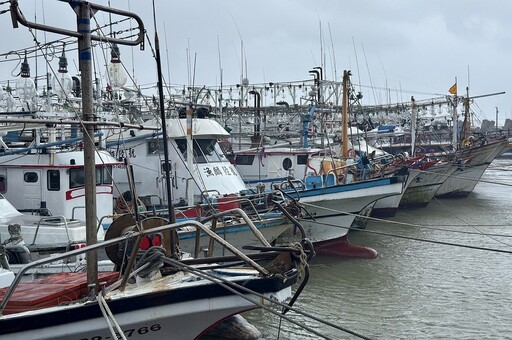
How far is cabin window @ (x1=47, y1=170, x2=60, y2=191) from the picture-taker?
13.1 m

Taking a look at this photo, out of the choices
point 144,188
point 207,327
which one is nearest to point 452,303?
point 207,327

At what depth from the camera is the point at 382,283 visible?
1416cm

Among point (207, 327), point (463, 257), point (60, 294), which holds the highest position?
point (60, 294)

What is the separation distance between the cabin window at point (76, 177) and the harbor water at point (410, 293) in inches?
184

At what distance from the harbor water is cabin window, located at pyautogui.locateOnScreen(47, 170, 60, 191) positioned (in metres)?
5.00

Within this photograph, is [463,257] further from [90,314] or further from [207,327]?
[90,314]

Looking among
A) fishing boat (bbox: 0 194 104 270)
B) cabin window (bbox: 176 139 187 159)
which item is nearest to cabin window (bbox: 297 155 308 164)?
cabin window (bbox: 176 139 187 159)

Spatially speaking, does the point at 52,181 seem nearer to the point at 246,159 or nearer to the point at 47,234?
the point at 47,234

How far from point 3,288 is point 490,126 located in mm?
84246

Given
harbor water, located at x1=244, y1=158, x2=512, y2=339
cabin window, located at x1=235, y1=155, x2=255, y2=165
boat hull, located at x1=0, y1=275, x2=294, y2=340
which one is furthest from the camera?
cabin window, located at x1=235, y1=155, x2=255, y2=165

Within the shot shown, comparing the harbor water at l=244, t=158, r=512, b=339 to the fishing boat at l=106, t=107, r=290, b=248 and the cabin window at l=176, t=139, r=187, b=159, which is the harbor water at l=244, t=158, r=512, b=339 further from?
the cabin window at l=176, t=139, r=187, b=159

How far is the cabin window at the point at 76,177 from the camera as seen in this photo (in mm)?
13156

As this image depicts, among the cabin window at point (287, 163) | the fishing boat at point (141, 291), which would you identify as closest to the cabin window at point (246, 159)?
the cabin window at point (287, 163)

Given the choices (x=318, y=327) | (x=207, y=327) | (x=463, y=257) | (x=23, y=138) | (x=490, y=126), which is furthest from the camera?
(x=490, y=126)
